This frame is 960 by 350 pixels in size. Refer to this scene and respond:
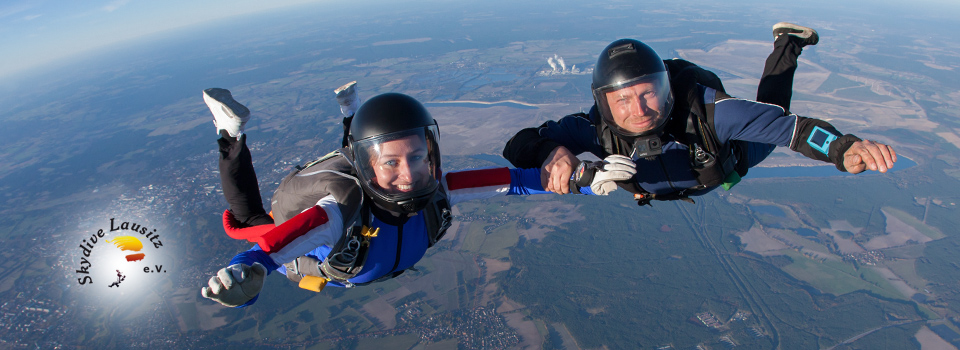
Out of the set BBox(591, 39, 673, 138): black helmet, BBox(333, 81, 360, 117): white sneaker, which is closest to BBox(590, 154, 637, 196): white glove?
BBox(591, 39, 673, 138): black helmet

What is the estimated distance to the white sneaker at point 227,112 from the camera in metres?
2.98

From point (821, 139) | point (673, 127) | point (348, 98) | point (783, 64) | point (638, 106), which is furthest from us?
point (348, 98)

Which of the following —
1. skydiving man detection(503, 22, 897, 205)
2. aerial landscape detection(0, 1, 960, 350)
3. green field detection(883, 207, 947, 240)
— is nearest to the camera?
skydiving man detection(503, 22, 897, 205)

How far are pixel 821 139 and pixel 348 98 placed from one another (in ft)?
12.0

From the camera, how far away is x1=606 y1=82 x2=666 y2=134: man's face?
273 centimetres

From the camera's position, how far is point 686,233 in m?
28.3

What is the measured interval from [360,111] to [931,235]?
4124cm

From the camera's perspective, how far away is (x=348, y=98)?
3871 millimetres

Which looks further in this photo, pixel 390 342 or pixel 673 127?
pixel 390 342

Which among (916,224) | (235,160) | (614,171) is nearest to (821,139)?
(614,171)

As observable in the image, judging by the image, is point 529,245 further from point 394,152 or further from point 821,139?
point 394,152

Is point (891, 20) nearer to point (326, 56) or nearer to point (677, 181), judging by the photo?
point (326, 56)

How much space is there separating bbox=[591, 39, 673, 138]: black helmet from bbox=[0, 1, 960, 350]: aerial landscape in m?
6.85

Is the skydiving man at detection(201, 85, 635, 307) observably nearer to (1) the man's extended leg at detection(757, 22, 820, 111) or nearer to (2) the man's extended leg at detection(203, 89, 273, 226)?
(2) the man's extended leg at detection(203, 89, 273, 226)
